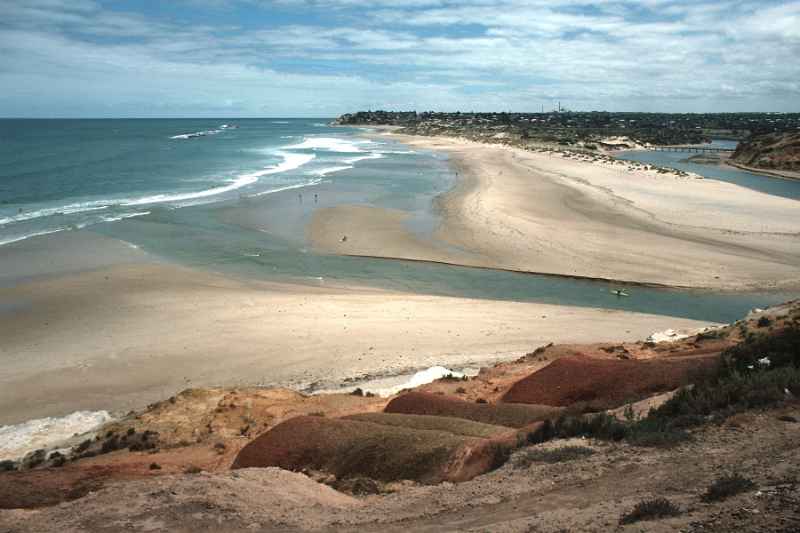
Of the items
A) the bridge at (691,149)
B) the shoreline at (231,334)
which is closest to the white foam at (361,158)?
the shoreline at (231,334)

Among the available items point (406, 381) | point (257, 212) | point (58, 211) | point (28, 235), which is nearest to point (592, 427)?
point (406, 381)

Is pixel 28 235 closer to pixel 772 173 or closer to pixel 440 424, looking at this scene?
pixel 440 424

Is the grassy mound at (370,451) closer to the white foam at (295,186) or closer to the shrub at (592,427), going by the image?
the shrub at (592,427)

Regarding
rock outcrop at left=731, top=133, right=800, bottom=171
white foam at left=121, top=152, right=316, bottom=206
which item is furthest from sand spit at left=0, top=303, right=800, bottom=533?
rock outcrop at left=731, top=133, right=800, bottom=171

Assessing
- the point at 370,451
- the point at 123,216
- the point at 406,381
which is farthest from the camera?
the point at 123,216

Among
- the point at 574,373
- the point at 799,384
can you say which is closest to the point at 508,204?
the point at 574,373

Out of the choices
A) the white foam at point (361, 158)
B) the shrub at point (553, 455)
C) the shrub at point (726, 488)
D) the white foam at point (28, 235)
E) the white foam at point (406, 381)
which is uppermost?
the white foam at point (361, 158)

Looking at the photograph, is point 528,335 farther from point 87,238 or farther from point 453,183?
point 453,183
